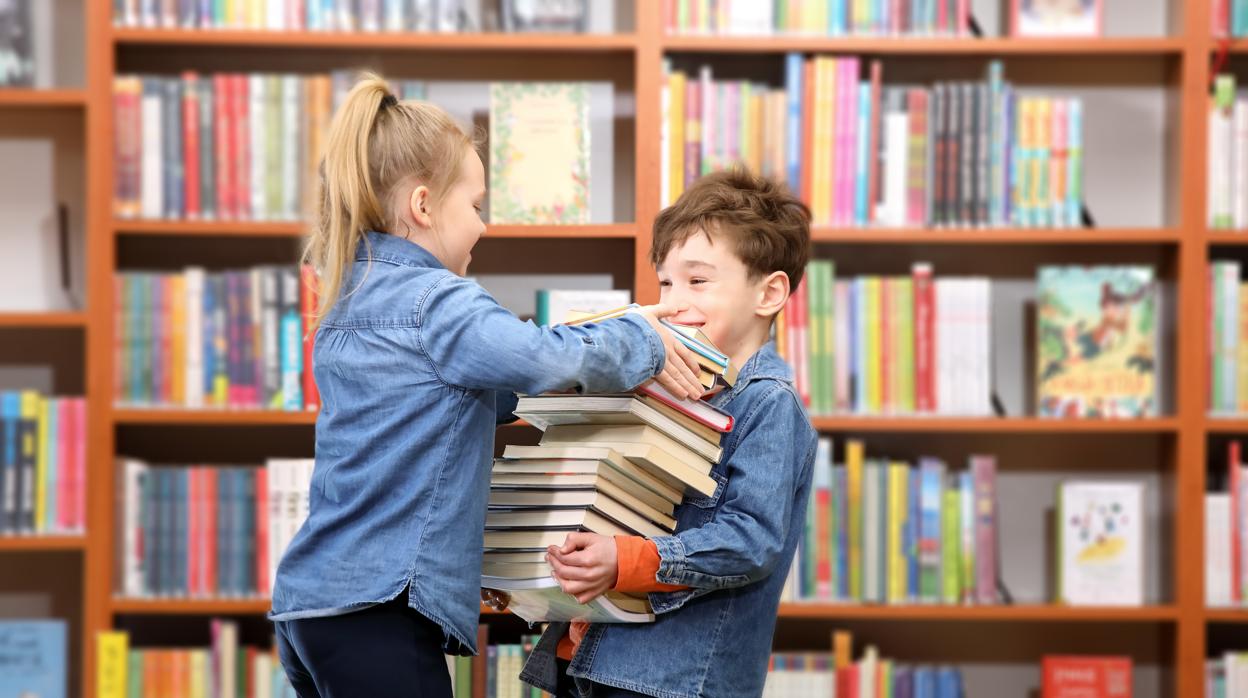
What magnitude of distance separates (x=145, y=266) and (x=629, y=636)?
1.98 m

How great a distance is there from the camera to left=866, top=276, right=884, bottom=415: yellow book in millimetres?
2709

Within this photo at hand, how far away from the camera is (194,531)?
264 centimetres

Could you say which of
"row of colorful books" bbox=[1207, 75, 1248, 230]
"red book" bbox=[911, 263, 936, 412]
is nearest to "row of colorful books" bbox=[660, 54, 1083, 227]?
"red book" bbox=[911, 263, 936, 412]

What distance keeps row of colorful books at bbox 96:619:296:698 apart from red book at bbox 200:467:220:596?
3.3 inches

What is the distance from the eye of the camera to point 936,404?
2.71 metres

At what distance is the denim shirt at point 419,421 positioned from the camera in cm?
128

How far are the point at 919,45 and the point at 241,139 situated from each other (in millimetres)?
1508

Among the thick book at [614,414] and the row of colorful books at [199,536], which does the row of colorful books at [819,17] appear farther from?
the thick book at [614,414]

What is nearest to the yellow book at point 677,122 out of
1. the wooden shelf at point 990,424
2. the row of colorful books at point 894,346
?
the row of colorful books at point 894,346

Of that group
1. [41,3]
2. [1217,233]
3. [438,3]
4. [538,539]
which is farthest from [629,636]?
[41,3]

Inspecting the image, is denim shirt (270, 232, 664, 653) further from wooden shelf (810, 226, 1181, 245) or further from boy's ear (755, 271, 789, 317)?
wooden shelf (810, 226, 1181, 245)

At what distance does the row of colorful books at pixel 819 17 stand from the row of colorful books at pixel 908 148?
0.09 m

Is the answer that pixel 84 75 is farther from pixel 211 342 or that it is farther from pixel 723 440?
pixel 723 440

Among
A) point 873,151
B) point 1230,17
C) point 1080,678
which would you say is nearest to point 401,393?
point 873,151
